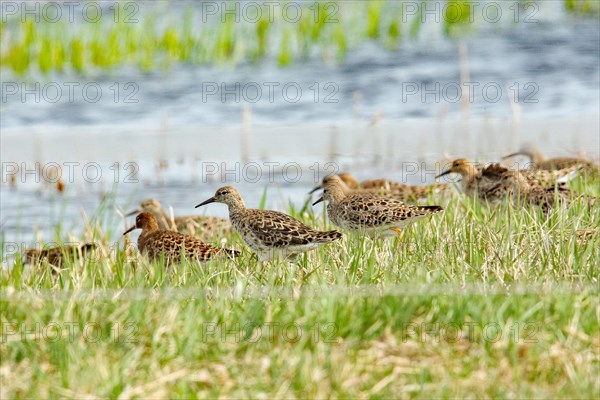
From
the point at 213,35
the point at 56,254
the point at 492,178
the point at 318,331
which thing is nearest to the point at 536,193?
the point at 492,178

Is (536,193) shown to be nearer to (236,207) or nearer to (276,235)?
(236,207)

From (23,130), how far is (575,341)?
1291 cm

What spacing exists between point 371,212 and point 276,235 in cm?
98

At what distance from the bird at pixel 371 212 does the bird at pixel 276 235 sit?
2.10 ft

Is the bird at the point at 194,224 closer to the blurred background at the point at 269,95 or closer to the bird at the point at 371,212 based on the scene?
the blurred background at the point at 269,95

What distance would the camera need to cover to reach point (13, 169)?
44.5 feet

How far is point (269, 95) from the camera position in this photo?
1886cm

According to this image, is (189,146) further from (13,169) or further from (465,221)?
(465,221)

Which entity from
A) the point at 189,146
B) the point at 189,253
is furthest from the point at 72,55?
the point at 189,253

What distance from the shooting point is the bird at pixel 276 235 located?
715 cm

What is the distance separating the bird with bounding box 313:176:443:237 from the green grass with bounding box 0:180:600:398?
1.37 m

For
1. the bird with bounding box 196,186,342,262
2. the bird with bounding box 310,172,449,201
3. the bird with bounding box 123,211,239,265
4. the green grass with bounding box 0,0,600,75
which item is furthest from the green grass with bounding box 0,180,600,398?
the green grass with bounding box 0,0,600,75

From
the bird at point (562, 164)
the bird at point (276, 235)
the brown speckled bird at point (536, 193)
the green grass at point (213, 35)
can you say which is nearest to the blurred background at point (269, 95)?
the green grass at point (213, 35)

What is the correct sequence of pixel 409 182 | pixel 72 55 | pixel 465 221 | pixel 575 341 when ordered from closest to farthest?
pixel 575 341, pixel 465 221, pixel 409 182, pixel 72 55
